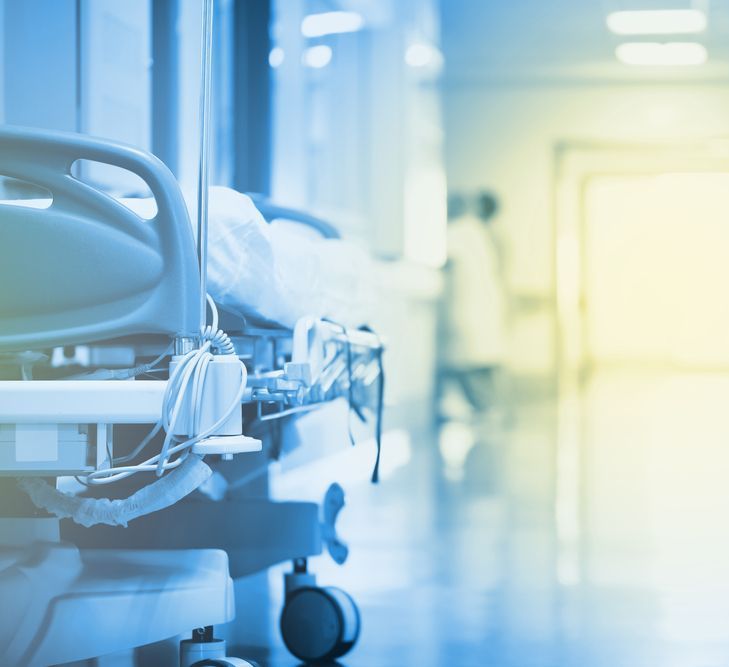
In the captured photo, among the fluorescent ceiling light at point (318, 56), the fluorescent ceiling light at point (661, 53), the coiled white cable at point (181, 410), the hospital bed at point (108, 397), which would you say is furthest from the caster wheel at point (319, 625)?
the fluorescent ceiling light at point (661, 53)

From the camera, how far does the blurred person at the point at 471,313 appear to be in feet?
21.5

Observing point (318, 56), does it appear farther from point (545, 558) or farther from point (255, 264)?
point (255, 264)

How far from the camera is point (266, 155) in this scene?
322cm

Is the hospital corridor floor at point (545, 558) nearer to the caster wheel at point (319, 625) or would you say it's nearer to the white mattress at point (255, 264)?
the caster wheel at point (319, 625)

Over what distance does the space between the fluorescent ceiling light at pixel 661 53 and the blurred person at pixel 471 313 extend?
1701 mm

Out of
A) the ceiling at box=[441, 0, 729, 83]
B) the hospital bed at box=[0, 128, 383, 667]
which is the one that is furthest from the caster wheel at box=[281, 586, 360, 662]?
the ceiling at box=[441, 0, 729, 83]

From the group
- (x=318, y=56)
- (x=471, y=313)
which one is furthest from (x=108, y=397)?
(x=471, y=313)

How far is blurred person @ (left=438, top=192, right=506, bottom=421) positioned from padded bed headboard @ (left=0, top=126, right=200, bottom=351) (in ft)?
16.3

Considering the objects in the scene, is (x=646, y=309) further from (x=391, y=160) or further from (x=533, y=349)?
(x=391, y=160)

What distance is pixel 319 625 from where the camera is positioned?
5.48 ft

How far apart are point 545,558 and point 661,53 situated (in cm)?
755

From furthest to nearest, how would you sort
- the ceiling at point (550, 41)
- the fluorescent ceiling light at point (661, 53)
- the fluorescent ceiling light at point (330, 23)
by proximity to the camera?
the fluorescent ceiling light at point (661, 53) → the ceiling at point (550, 41) → the fluorescent ceiling light at point (330, 23)

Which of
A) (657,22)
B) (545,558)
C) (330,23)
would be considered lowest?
(545,558)

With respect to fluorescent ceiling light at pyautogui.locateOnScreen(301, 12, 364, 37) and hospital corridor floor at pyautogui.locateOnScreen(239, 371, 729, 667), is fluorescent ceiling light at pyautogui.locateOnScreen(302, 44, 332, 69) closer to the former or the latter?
fluorescent ceiling light at pyautogui.locateOnScreen(301, 12, 364, 37)
